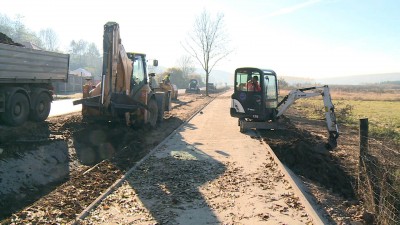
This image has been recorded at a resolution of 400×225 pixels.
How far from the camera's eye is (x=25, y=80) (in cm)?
1290

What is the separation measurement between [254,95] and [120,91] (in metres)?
5.13

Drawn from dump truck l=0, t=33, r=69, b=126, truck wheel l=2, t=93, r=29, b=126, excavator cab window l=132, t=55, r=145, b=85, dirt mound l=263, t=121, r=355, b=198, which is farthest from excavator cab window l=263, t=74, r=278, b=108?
truck wheel l=2, t=93, r=29, b=126

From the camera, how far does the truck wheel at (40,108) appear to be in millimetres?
13648

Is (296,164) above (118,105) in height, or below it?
below

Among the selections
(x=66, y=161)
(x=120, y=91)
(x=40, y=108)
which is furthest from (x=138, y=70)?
(x=66, y=161)

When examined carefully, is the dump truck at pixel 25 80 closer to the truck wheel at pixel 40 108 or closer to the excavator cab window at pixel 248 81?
the truck wheel at pixel 40 108

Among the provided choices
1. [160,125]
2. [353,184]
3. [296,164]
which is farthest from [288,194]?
[160,125]

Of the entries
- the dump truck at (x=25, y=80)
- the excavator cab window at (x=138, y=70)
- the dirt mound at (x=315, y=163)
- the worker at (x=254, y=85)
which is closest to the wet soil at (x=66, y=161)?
the dump truck at (x=25, y=80)

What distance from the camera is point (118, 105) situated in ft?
42.1

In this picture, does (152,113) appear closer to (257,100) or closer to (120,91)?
(120,91)

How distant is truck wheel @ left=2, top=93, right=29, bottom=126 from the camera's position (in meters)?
12.2

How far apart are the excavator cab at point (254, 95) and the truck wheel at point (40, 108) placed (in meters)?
7.16

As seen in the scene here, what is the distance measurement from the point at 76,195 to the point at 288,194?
12.6ft

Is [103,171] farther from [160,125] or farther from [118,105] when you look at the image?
[160,125]
